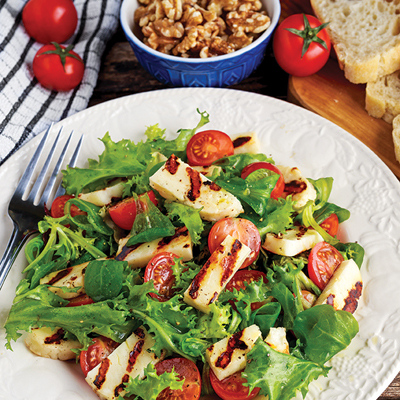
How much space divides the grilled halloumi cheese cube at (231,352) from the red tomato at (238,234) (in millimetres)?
440

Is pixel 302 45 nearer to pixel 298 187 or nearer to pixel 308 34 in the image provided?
→ pixel 308 34

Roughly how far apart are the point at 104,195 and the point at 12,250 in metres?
0.66

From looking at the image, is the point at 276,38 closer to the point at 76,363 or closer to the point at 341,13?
the point at 341,13

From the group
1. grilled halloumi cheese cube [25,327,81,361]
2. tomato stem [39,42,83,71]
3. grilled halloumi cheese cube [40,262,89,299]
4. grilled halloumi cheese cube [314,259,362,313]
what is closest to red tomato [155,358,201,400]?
grilled halloumi cheese cube [25,327,81,361]

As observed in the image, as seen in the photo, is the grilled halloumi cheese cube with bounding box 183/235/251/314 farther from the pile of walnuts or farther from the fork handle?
the pile of walnuts

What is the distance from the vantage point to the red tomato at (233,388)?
209 cm

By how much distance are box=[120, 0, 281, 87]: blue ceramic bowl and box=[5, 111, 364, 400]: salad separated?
866 mm

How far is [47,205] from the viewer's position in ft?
9.75

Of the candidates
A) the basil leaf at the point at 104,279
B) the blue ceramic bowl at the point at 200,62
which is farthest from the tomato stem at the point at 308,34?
the basil leaf at the point at 104,279

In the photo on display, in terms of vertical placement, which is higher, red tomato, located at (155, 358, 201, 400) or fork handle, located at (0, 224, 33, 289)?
red tomato, located at (155, 358, 201, 400)

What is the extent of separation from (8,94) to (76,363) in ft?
8.24

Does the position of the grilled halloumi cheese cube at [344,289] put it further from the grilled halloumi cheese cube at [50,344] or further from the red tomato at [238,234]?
the grilled halloumi cheese cube at [50,344]

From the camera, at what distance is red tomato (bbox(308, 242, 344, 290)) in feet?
8.14

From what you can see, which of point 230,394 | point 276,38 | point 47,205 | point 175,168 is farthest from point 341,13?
point 230,394
